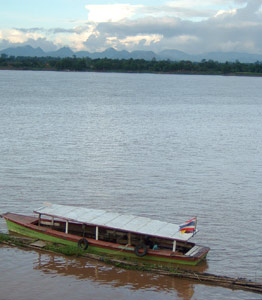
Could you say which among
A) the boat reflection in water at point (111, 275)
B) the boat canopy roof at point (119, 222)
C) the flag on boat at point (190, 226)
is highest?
the flag on boat at point (190, 226)

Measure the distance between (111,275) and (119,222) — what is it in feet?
7.09

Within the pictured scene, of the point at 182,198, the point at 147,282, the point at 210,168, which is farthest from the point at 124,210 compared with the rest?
the point at 210,168

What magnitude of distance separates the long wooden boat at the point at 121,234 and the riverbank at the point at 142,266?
Answer: 0.35m

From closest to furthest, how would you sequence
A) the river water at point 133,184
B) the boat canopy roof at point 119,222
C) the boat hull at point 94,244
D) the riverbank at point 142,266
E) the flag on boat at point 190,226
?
the riverbank at point 142,266, the river water at point 133,184, the flag on boat at point 190,226, the boat canopy roof at point 119,222, the boat hull at point 94,244

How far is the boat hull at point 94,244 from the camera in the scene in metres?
18.6

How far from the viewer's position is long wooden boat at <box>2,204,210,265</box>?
18484 mm

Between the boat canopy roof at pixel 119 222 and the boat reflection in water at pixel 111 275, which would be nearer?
the boat reflection in water at pixel 111 275

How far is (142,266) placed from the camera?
715 inches

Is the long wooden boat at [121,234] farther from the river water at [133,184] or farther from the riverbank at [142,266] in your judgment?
the river water at [133,184]

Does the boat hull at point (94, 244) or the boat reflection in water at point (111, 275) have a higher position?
the boat hull at point (94, 244)

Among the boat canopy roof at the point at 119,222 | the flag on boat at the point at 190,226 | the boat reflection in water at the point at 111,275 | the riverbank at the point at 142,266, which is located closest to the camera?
the riverbank at the point at 142,266

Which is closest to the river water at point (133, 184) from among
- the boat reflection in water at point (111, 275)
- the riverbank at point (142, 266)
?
the boat reflection in water at point (111, 275)

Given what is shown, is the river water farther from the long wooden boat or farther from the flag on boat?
the flag on boat

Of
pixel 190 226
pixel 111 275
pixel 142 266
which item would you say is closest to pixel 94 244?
pixel 111 275
